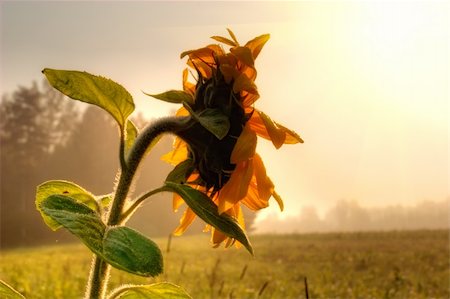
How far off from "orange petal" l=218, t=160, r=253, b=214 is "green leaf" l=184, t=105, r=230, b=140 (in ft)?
0.38

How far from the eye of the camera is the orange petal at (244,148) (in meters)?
1.23

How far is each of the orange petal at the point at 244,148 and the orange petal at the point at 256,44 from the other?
0.24 m

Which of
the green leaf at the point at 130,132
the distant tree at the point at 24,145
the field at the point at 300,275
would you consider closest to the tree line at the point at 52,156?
the distant tree at the point at 24,145

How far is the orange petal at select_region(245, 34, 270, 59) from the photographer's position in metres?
1.40

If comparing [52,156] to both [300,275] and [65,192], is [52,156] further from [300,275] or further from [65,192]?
[65,192]

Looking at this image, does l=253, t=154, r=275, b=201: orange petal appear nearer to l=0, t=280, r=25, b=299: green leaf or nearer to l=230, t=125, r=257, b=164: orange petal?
l=230, t=125, r=257, b=164: orange petal

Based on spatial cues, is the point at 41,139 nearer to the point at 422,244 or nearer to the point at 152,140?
the point at 422,244

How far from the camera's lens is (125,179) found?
4.41ft

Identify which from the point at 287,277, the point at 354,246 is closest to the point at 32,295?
the point at 287,277

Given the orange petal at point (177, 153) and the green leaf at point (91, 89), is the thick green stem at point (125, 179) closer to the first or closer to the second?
the green leaf at point (91, 89)

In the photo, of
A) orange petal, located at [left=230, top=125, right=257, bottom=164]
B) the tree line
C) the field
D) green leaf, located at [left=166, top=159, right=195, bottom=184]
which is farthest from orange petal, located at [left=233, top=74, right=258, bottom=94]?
the tree line

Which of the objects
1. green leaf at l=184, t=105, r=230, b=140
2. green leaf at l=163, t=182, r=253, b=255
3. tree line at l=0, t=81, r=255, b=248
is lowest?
green leaf at l=163, t=182, r=253, b=255

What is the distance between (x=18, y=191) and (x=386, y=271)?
34528 mm

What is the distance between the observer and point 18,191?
39.3 m
